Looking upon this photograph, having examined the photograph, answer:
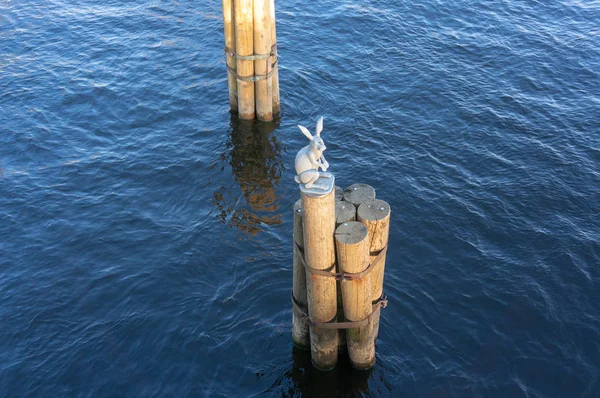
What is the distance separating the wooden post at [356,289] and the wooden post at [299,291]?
1.12m

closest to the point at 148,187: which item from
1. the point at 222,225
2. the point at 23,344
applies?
the point at 222,225

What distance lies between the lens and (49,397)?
16641mm

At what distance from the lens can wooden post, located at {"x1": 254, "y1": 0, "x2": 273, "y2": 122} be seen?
25578mm

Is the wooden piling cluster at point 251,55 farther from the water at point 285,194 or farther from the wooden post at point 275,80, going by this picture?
the water at point 285,194

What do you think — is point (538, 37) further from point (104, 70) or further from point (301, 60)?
point (104, 70)

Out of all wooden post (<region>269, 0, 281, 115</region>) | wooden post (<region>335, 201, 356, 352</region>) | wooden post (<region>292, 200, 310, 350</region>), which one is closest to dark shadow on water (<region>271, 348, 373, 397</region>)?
wooden post (<region>292, 200, 310, 350</region>)

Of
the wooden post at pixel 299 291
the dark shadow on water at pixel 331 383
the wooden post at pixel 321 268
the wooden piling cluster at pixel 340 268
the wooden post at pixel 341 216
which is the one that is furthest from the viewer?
the dark shadow on water at pixel 331 383

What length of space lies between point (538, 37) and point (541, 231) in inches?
726

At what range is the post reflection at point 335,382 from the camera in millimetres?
16578

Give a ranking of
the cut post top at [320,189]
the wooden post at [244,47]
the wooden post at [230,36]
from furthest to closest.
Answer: the wooden post at [230,36] < the wooden post at [244,47] < the cut post top at [320,189]

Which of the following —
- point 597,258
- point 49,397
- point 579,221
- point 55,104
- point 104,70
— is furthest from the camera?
point 104,70

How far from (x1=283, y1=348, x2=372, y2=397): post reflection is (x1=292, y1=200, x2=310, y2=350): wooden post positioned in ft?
3.03

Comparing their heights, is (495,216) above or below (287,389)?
above

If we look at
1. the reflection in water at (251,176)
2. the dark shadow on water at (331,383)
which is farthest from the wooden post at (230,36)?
the dark shadow on water at (331,383)
